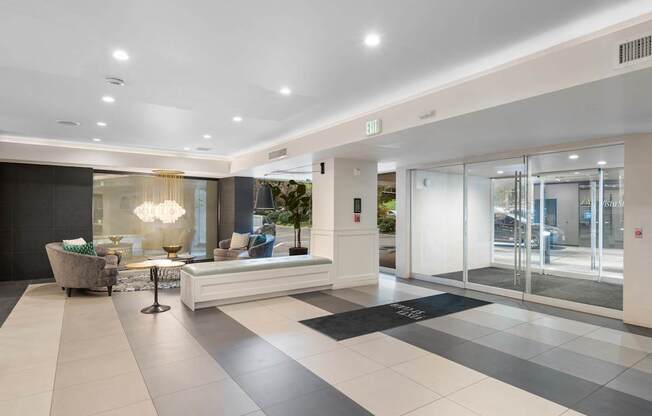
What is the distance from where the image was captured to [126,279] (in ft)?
24.9

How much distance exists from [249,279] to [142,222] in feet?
17.8

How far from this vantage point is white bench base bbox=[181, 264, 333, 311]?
536cm

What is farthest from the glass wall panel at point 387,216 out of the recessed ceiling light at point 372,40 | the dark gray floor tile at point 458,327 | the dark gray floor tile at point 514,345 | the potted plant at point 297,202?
the recessed ceiling light at point 372,40

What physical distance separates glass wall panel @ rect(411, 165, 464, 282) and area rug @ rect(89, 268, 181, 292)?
5107 mm

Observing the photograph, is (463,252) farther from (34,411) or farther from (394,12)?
(34,411)

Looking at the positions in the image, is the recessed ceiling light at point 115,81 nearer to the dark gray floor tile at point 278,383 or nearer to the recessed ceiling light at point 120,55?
the recessed ceiling light at point 120,55

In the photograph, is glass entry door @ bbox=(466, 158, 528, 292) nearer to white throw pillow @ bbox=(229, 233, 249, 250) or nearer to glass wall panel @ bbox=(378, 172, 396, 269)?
glass wall panel @ bbox=(378, 172, 396, 269)

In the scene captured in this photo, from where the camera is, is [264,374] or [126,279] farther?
[126,279]

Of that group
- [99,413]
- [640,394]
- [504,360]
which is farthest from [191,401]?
[640,394]

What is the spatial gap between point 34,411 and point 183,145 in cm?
622

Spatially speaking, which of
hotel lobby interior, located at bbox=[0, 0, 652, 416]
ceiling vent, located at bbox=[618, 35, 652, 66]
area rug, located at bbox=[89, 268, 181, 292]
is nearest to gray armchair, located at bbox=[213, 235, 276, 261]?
hotel lobby interior, located at bbox=[0, 0, 652, 416]

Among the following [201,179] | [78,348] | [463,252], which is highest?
[201,179]

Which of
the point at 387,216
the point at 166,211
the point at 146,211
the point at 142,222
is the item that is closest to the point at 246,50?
the point at 166,211

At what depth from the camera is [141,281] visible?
24.1ft
